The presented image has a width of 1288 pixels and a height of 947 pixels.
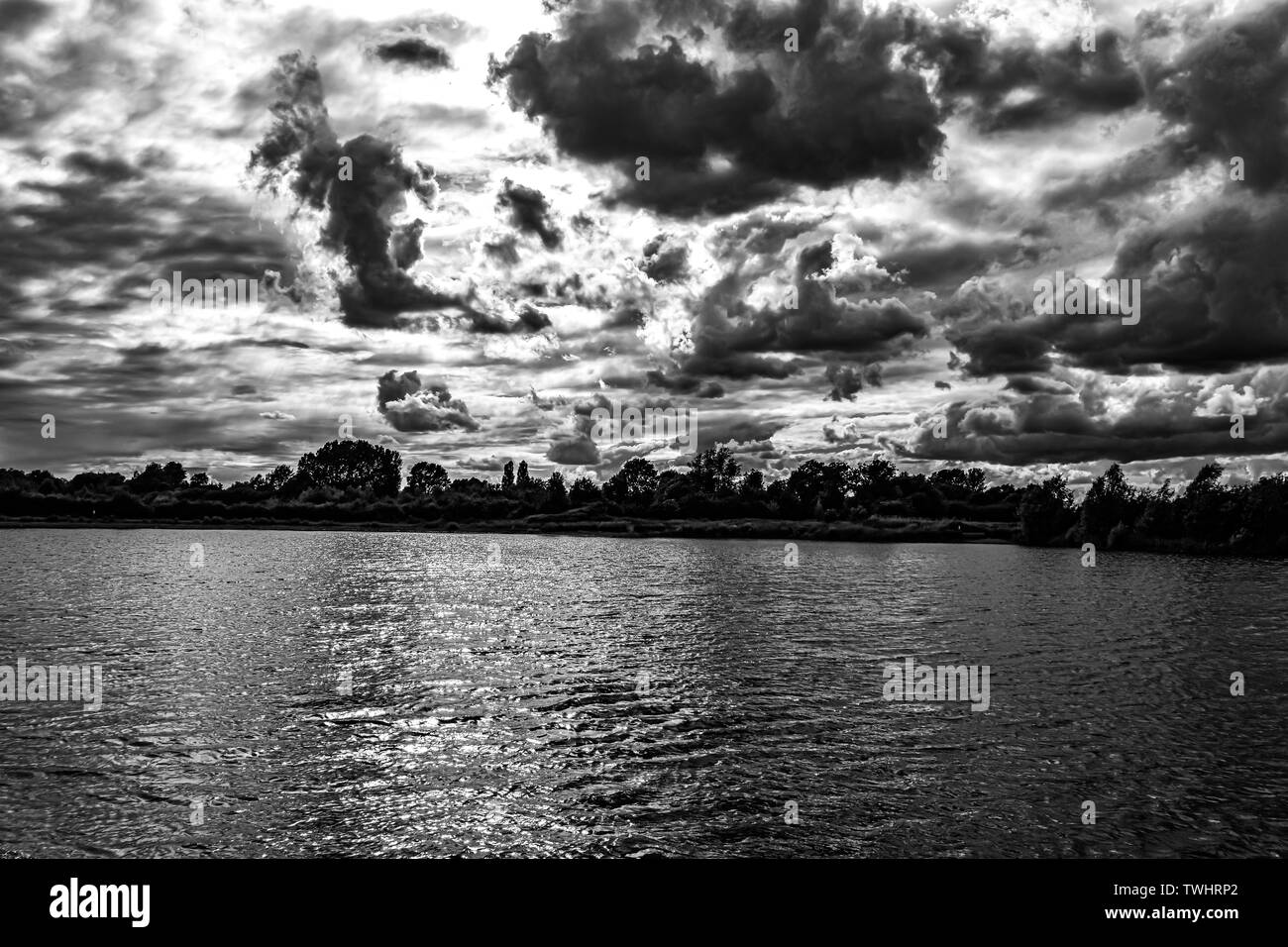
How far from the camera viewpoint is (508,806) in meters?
24.3

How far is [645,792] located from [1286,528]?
23759 centimetres

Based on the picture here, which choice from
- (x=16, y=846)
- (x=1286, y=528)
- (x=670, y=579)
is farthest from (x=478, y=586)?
(x=1286, y=528)

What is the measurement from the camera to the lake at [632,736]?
22.7 metres

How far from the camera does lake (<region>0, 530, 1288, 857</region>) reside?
74.4 feet

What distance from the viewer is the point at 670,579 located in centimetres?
11569

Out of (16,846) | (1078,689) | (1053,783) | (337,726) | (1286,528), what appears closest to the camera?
(16,846)

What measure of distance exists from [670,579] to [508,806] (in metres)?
91.9

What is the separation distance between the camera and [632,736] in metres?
32.4
